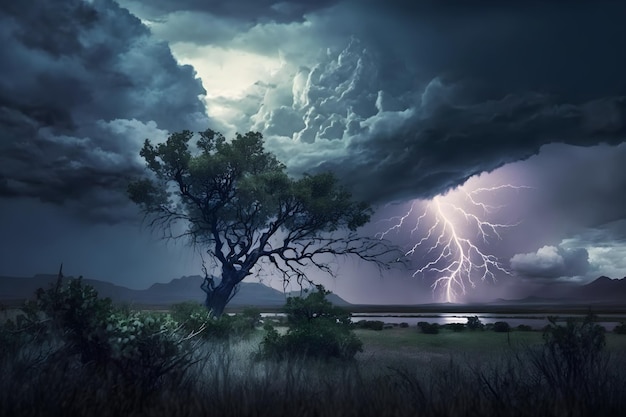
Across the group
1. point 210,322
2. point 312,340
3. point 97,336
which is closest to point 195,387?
point 97,336

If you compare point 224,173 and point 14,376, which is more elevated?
point 224,173

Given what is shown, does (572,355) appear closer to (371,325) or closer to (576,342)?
(576,342)

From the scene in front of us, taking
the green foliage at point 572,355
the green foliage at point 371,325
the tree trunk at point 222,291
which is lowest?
the green foliage at point 371,325

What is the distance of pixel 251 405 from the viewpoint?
26.5 feet

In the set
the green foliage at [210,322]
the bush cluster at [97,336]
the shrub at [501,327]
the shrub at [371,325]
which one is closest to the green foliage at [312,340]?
the green foliage at [210,322]

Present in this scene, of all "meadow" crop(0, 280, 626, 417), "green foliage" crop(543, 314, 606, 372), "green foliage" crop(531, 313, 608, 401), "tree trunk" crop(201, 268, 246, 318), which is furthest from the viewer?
"tree trunk" crop(201, 268, 246, 318)

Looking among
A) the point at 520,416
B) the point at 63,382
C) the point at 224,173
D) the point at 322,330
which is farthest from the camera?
the point at 224,173

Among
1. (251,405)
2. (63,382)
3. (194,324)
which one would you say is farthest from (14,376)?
(194,324)

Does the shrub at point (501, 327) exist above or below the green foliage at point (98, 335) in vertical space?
below

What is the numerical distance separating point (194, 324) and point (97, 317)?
8777 millimetres

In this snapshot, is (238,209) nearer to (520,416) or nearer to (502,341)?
(502,341)

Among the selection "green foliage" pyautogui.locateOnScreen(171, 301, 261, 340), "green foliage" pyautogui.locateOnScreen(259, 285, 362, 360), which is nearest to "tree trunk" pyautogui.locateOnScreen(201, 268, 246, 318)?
"green foliage" pyautogui.locateOnScreen(171, 301, 261, 340)

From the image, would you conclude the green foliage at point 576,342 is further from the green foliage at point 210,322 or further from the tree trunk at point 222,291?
the tree trunk at point 222,291

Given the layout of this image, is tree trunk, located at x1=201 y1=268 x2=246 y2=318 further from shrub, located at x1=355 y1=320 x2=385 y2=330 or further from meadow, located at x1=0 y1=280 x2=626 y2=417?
meadow, located at x1=0 y1=280 x2=626 y2=417
